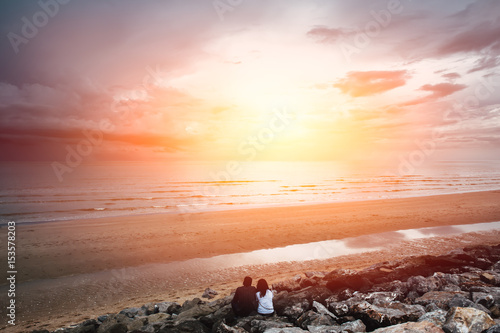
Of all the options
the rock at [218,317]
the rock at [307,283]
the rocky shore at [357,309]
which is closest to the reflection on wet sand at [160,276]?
the rocky shore at [357,309]

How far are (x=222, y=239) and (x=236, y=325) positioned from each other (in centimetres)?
1320

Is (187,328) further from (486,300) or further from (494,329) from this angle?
(486,300)

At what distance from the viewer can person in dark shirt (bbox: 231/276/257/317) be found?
8727 millimetres

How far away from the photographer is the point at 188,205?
125ft

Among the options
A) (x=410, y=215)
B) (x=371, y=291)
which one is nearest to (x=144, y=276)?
(x=371, y=291)

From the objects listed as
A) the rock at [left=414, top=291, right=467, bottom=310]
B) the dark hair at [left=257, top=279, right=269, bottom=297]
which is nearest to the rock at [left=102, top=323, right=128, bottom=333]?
the dark hair at [left=257, top=279, right=269, bottom=297]

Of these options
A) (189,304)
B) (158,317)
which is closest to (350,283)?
(189,304)

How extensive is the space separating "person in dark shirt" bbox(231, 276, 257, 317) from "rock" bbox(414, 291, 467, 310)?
208 inches

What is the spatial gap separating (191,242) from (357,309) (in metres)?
14.4

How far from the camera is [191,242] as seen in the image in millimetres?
20375

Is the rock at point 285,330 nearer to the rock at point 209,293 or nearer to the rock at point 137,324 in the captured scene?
the rock at point 137,324

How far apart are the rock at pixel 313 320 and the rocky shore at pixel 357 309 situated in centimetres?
1

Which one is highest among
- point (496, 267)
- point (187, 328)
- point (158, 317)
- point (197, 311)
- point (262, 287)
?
point (262, 287)

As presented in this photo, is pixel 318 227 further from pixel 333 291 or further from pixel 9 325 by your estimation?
pixel 9 325
